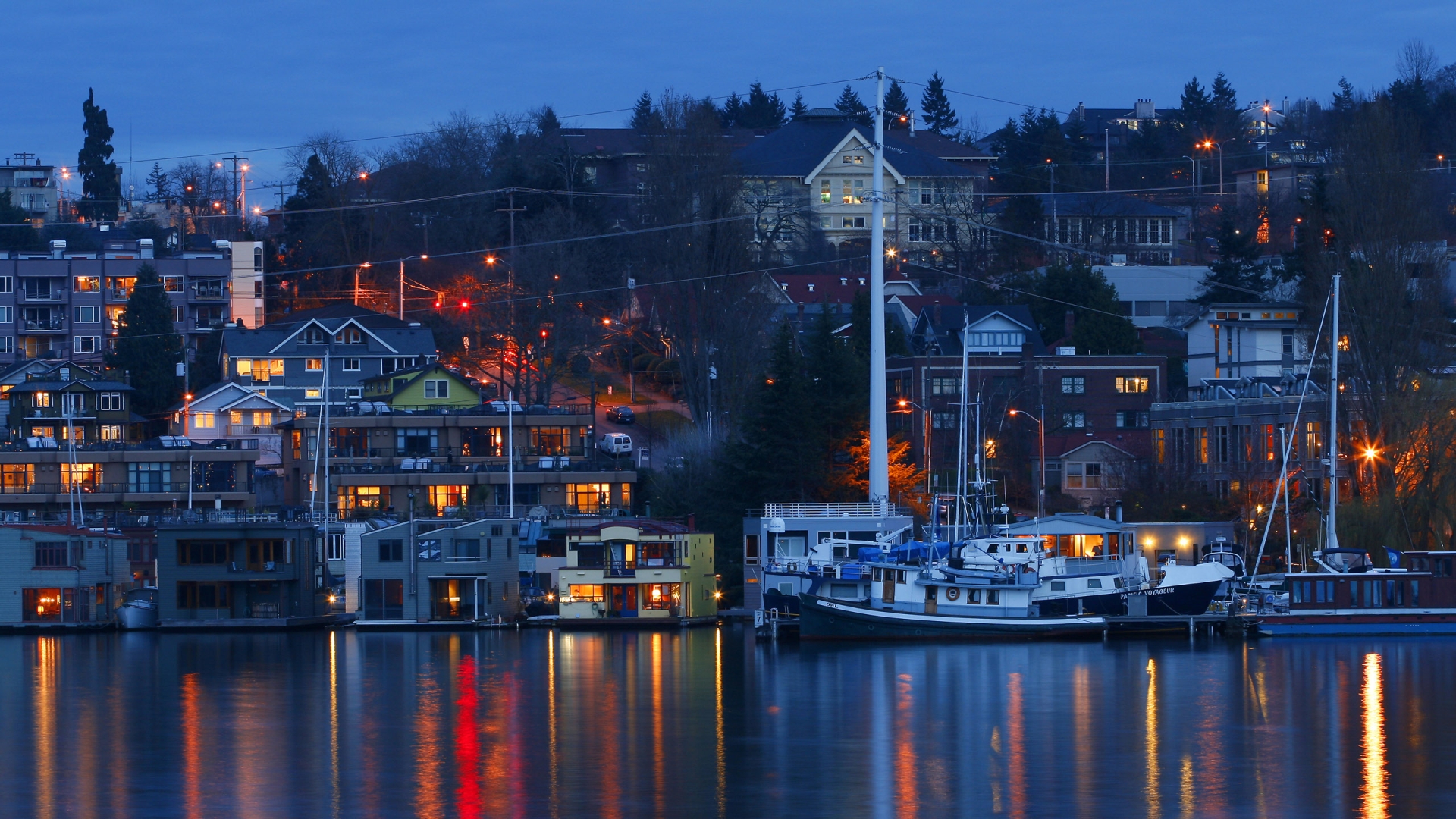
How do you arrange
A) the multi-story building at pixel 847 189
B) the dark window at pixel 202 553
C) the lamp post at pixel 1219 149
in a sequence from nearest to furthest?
the dark window at pixel 202 553 < the multi-story building at pixel 847 189 < the lamp post at pixel 1219 149

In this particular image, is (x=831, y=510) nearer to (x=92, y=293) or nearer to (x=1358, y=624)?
(x=1358, y=624)

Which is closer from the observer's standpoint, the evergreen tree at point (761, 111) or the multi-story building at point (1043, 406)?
the multi-story building at point (1043, 406)

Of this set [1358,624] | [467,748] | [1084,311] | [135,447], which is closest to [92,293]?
[135,447]

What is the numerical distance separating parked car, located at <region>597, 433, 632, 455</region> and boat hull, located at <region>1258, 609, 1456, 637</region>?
1496 inches

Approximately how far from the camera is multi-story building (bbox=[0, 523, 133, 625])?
7056 centimetres

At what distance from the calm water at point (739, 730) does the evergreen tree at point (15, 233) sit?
68474mm

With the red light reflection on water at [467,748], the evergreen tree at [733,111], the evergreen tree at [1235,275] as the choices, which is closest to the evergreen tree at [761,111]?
the evergreen tree at [733,111]

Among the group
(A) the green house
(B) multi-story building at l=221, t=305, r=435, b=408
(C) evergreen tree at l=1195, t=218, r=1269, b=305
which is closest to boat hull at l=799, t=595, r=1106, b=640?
(A) the green house

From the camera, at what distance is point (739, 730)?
41031mm

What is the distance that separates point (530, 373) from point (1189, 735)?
222 ft

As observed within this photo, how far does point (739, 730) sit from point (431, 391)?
186ft

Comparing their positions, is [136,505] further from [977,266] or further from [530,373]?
[977,266]

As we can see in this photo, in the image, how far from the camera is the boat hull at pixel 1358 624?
200ft

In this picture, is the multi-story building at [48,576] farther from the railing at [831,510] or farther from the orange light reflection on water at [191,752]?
the railing at [831,510]
